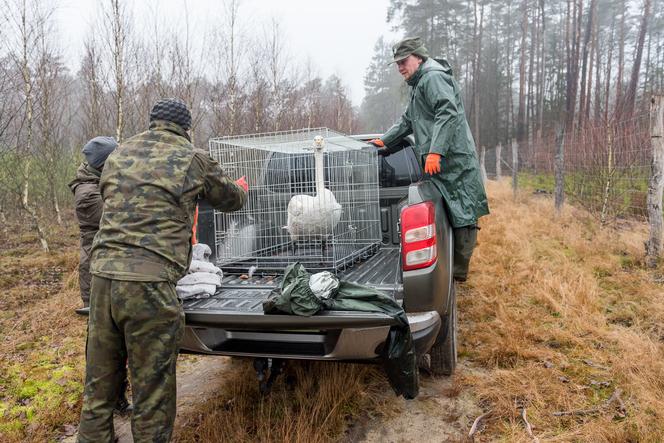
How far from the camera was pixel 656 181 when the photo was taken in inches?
219

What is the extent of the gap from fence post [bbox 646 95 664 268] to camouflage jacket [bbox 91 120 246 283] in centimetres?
591

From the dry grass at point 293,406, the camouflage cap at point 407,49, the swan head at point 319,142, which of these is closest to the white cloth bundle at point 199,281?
the dry grass at point 293,406

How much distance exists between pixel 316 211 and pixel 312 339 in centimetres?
101

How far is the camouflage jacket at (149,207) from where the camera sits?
83.4 inches

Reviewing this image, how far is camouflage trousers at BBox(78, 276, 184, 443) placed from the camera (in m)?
2.09

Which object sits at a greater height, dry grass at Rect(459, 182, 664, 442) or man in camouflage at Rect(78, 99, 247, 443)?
man in camouflage at Rect(78, 99, 247, 443)

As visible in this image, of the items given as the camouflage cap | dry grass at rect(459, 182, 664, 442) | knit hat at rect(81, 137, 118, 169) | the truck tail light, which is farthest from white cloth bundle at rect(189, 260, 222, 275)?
the camouflage cap

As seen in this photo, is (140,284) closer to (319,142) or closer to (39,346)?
(319,142)

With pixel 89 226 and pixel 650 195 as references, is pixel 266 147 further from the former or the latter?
pixel 650 195

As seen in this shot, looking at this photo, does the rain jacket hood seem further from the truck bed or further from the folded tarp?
the folded tarp

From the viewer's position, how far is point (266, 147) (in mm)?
3393

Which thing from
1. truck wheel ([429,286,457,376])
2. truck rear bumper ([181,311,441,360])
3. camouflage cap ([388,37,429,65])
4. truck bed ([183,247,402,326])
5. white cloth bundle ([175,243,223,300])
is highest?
camouflage cap ([388,37,429,65])

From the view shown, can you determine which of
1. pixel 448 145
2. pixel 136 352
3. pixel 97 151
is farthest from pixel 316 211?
pixel 97 151

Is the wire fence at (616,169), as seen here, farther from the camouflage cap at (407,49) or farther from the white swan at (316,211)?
the white swan at (316,211)
